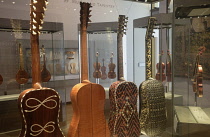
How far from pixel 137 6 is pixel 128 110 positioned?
1.62 meters

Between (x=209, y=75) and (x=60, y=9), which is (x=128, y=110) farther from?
(x=60, y=9)

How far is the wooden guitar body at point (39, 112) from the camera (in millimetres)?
1574

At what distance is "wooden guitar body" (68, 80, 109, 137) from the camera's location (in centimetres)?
181

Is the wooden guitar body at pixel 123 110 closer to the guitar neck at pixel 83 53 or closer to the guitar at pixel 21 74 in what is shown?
the guitar neck at pixel 83 53

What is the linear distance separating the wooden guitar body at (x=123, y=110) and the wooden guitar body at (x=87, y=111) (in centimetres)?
9

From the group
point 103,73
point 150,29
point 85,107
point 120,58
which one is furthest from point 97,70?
point 85,107

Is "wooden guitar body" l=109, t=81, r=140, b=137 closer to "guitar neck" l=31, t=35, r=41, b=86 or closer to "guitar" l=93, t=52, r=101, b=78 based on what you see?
"guitar neck" l=31, t=35, r=41, b=86

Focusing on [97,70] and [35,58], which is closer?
[35,58]

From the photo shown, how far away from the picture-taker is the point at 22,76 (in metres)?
2.40

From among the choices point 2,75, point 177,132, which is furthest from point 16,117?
point 177,132

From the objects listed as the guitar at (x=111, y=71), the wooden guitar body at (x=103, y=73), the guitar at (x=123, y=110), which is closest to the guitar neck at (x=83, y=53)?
the guitar at (x=123, y=110)

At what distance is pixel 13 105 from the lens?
2.30 m

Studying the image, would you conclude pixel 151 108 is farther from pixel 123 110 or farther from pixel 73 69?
pixel 73 69

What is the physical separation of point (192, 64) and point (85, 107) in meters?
1.35
